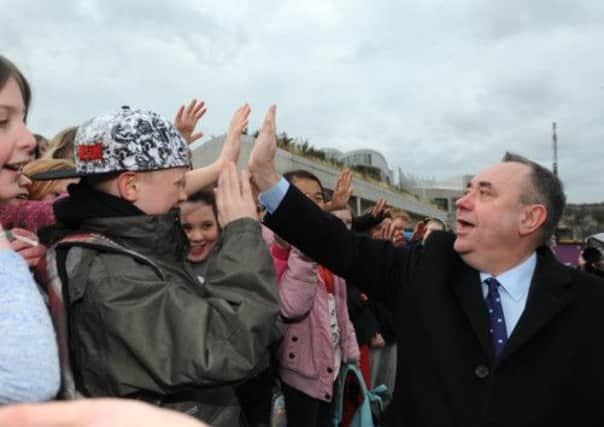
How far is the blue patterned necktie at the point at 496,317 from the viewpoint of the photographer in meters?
2.30

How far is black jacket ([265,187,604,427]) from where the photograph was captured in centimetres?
217

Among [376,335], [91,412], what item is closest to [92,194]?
[91,412]

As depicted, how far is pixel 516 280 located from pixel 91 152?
1.83m

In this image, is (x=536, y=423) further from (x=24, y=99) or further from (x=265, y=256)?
(x=24, y=99)

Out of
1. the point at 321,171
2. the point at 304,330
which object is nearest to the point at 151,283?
the point at 304,330

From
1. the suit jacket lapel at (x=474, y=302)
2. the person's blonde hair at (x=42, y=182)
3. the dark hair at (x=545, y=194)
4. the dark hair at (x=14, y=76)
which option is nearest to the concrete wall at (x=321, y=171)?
the person's blonde hair at (x=42, y=182)

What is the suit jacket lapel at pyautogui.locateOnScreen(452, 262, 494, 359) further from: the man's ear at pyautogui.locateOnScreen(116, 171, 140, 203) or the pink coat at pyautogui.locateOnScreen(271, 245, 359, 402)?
the man's ear at pyautogui.locateOnScreen(116, 171, 140, 203)

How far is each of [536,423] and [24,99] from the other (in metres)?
2.05

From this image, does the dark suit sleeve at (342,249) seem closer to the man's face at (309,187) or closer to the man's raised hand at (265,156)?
the man's raised hand at (265,156)

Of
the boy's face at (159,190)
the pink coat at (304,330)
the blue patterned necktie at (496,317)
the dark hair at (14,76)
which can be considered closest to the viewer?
the dark hair at (14,76)

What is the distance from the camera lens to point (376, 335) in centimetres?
540

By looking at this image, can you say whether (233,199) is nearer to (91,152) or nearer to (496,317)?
(91,152)

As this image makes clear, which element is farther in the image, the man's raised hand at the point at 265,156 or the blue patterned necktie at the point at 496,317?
the man's raised hand at the point at 265,156

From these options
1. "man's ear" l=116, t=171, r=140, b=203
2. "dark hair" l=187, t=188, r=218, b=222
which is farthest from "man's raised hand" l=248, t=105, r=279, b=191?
"man's ear" l=116, t=171, r=140, b=203
